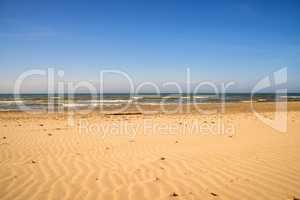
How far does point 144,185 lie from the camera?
4496mm

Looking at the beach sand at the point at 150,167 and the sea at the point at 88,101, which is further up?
the sea at the point at 88,101

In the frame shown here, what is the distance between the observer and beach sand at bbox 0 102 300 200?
167 inches

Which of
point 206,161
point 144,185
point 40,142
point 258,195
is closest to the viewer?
point 258,195

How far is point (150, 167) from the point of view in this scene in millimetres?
5449

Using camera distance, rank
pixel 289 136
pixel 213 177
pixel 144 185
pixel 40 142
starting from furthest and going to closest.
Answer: pixel 289 136 < pixel 40 142 < pixel 213 177 < pixel 144 185

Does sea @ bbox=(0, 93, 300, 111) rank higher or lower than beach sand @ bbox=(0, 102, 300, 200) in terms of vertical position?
higher

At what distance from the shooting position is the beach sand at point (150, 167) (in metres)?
4.24

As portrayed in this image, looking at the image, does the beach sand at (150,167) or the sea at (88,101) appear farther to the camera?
the sea at (88,101)

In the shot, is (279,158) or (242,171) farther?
(279,158)

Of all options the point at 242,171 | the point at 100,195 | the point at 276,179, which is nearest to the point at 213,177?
the point at 242,171

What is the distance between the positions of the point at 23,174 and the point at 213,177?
3.62 meters

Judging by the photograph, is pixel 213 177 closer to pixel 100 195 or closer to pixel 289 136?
pixel 100 195

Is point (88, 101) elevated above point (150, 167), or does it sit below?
above

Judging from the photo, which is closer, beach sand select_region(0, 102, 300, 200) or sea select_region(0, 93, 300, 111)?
beach sand select_region(0, 102, 300, 200)
